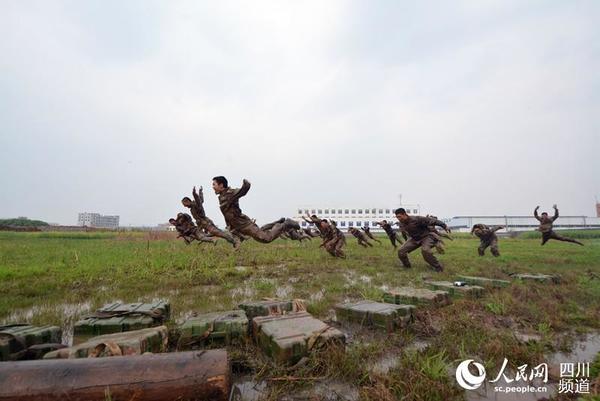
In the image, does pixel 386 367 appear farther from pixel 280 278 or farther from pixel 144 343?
pixel 280 278

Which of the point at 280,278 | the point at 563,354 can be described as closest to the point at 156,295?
the point at 280,278

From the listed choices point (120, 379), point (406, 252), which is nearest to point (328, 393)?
point (120, 379)

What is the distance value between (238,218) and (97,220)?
12059cm

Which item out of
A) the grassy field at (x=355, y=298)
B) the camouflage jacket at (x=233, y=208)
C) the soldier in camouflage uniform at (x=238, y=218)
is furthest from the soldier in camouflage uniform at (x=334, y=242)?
the camouflage jacket at (x=233, y=208)

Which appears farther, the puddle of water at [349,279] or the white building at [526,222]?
the white building at [526,222]

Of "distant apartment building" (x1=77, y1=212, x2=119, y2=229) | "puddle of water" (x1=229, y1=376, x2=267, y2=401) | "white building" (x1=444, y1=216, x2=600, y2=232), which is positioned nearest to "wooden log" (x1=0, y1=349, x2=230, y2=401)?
"puddle of water" (x1=229, y1=376, x2=267, y2=401)

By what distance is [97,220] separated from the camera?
353 ft

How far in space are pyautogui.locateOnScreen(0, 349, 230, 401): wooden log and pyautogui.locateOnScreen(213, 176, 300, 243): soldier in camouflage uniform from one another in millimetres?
5435

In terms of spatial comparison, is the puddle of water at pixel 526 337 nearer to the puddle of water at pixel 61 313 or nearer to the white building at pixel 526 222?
the puddle of water at pixel 61 313

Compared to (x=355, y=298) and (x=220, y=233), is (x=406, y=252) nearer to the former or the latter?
(x=355, y=298)

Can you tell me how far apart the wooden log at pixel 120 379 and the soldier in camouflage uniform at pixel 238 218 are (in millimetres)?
5435

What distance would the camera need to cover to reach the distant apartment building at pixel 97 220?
102 m

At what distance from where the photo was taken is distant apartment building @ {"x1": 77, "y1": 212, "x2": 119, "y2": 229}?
102350mm

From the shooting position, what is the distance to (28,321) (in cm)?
402
